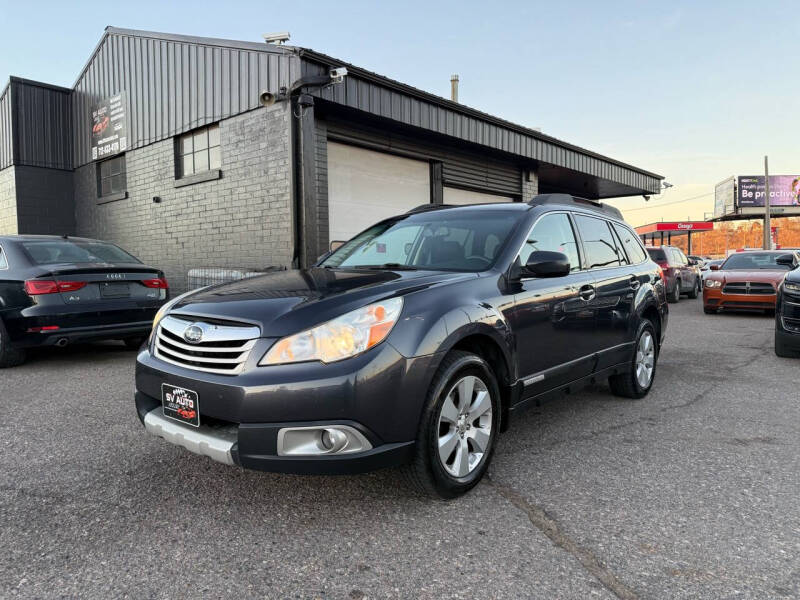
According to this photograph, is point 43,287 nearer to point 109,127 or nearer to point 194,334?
point 194,334

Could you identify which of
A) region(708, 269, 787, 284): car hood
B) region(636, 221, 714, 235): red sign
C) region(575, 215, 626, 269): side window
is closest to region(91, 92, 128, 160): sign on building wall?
region(575, 215, 626, 269): side window

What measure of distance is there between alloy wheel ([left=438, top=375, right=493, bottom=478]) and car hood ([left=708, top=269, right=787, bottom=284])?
11.0 m

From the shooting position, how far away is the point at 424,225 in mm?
4148

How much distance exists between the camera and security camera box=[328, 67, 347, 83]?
8.80 metres

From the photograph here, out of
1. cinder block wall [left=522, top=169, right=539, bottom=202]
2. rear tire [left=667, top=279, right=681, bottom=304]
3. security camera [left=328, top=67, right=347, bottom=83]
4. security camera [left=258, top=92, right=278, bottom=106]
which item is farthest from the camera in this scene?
cinder block wall [left=522, top=169, right=539, bottom=202]

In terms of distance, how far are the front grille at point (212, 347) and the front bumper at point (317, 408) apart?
64 millimetres

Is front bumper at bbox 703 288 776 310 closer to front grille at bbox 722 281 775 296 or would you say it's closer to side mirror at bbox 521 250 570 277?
front grille at bbox 722 281 775 296

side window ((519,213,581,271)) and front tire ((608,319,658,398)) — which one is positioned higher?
side window ((519,213,581,271))

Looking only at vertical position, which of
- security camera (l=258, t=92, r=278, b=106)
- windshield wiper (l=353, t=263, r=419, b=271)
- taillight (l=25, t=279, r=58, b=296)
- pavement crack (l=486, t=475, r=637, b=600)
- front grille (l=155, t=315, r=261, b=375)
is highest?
security camera (l=258, t=92, r=278, b=106)

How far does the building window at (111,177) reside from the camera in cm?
1337

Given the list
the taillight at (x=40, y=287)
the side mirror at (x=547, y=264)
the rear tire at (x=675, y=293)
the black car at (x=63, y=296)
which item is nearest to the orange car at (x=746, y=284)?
the rear tire at (x=675, y=293)

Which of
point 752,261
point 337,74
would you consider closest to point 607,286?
point 337,74

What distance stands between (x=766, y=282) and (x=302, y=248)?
937 centimetres

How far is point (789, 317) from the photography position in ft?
22.3
